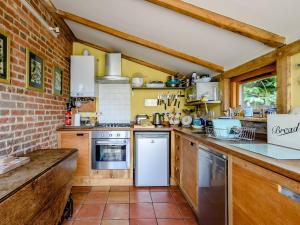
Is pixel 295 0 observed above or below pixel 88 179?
above

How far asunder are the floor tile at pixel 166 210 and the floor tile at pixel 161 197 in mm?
123

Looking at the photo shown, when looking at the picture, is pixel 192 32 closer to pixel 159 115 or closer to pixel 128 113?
pixel 159 115

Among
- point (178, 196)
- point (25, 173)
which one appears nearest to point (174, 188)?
point (178, 196)

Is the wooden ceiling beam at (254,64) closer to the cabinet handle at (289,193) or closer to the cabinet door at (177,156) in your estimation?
the cabinet door at (177,156)

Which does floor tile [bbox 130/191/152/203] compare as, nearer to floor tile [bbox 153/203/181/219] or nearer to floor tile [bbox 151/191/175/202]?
floor tile [bbox 151/191/175/202]

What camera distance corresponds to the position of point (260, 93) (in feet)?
7.92

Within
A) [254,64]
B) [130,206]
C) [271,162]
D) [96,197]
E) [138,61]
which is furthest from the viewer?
[138,61]

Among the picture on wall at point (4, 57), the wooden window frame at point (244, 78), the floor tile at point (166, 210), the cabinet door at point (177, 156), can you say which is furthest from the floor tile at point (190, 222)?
the picture on wall at point (4, 57)

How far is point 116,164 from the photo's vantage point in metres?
3.31

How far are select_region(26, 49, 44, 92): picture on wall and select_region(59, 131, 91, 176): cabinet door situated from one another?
38.3 inches

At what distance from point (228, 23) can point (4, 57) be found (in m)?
1.94

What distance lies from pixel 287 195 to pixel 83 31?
351 centimetres

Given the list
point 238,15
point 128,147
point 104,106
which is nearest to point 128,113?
point 104,106

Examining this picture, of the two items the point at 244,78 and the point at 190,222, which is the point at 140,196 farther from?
the point at 244,78
